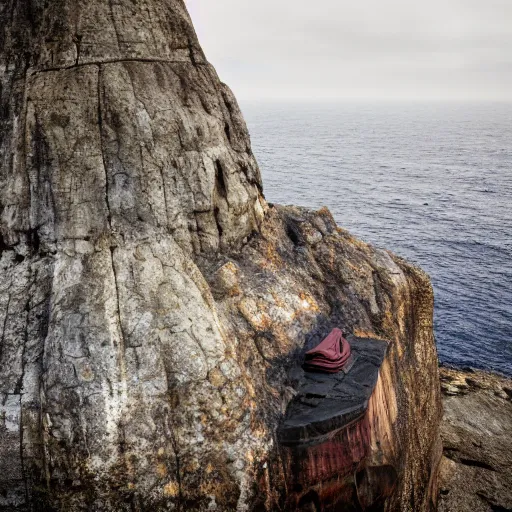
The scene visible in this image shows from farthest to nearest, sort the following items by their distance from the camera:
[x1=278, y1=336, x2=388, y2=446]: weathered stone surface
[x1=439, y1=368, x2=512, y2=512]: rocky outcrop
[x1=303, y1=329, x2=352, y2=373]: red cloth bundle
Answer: [x1=439, y1=368, x2=512, y2=512]: rocky outcrop → [x1=303, y1=329, x2=352, y2=373]: red cloth bundle → [x1=278, y1=336, x2=388, y2=446]: weathered stone surface

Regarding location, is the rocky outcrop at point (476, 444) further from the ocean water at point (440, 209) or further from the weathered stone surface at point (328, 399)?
the weathered stone surface at point (328, 399)

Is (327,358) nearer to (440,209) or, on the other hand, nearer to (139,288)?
(139,288)

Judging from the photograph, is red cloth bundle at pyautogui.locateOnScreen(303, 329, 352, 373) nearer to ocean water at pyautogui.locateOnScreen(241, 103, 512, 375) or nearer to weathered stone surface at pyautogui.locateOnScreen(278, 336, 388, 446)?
weathered stone surface at pyautogui.locateOnScreen(278, 336, 388, 446)

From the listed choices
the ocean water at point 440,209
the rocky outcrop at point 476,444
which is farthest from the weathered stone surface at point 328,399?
the ocean water at point 440,209

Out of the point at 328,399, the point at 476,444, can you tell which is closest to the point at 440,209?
the point at 476,444

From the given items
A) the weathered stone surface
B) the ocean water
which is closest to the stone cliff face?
the weathered stone surface

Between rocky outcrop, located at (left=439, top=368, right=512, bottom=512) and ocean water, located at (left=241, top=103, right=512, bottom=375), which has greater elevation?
ocean water, located at (left=241, top=103, right=512, bottom=375)

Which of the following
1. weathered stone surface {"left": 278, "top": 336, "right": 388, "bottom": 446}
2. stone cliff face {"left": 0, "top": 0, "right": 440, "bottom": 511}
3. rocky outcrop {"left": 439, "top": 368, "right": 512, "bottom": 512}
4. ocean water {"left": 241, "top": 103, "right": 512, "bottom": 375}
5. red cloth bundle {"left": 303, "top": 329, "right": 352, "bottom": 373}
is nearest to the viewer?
stone cliff face {"left": 0, "top": 0, "right": 440, "bottom": 511}

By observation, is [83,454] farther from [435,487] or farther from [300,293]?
[435,487]

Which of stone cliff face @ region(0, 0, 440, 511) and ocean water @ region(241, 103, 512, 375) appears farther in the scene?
ocean water @ region(241, 103, 512, 375)
